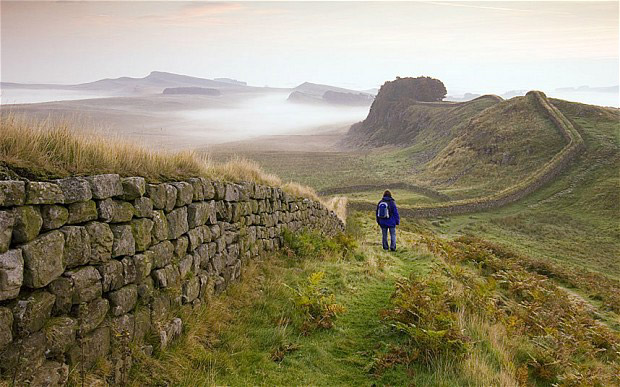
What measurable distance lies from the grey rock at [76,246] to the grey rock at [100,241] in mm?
63

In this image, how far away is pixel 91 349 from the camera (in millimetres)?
4285

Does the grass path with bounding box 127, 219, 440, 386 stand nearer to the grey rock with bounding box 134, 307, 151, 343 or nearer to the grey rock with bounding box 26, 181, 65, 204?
the grey rock with bounding box 134, 307, 151, 343

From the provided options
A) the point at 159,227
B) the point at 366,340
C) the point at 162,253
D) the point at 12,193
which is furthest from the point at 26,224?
the point at 366,340

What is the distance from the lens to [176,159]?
7129 millimetres

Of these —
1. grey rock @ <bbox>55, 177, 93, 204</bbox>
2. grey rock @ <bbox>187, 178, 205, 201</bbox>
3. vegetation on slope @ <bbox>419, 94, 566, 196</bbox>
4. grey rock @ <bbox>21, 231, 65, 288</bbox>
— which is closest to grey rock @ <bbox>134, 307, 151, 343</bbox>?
grey rock @ <bbox>21, 231, 65, 288</bbox>

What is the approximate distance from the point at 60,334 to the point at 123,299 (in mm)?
898

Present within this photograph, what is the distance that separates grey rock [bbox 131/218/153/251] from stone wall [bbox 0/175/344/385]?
12 millimetres

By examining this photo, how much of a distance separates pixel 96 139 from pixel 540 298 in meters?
12.3

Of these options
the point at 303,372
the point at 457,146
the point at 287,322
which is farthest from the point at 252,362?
the point at 457,146

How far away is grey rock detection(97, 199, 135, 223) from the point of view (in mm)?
4617

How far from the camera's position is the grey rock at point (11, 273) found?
11.4 ft

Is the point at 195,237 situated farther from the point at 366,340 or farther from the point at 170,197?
the point at 366,340

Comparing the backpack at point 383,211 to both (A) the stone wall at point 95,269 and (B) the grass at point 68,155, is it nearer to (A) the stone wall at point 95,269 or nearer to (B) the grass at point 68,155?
(A) the stone wall at point 95,269

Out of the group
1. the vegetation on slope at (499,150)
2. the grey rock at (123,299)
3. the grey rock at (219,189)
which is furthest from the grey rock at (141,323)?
the vegetation on slope at (499,150)
